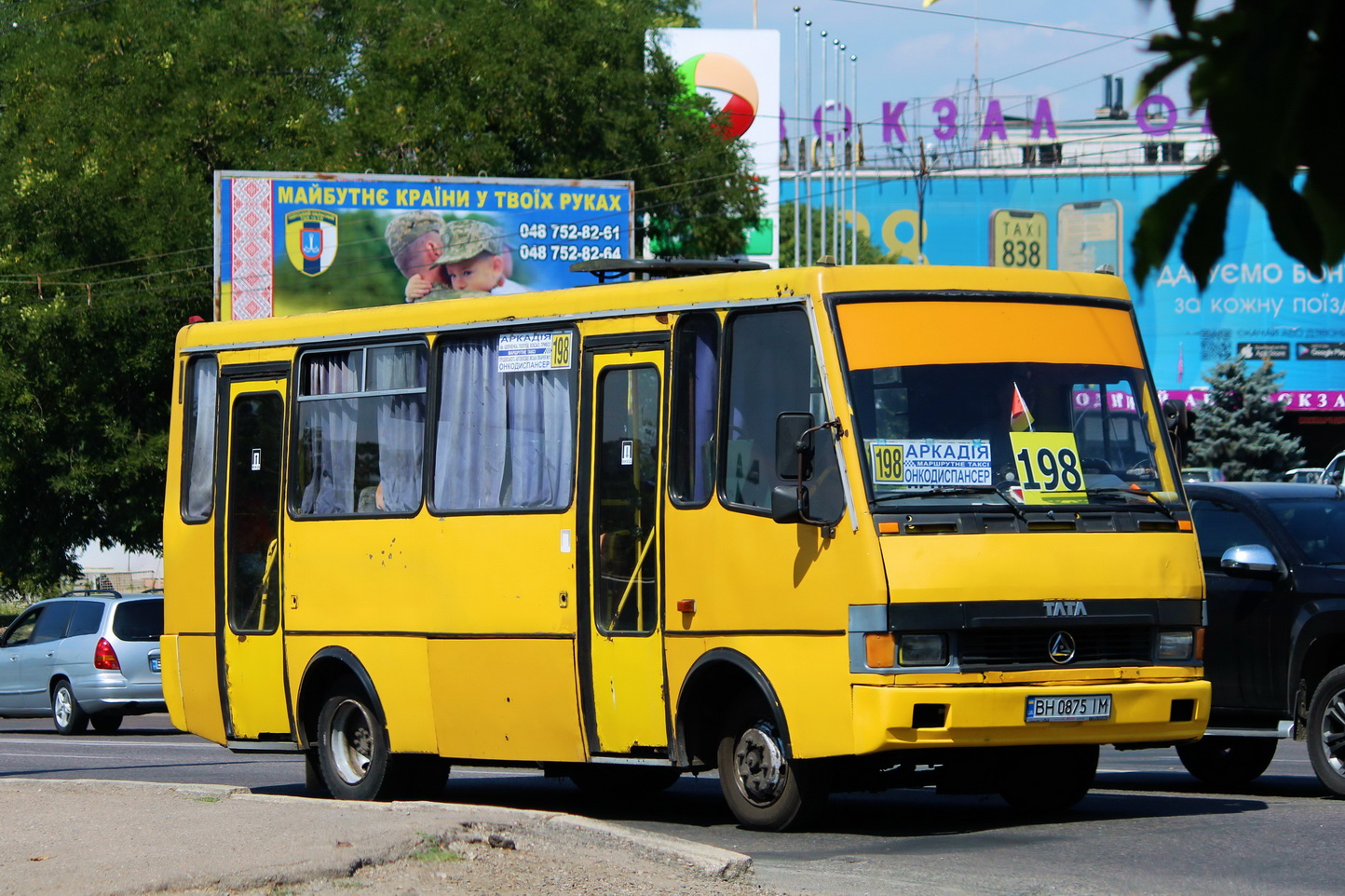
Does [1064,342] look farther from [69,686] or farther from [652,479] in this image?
[69,686]

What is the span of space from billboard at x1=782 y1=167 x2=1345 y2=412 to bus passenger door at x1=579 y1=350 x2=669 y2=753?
6769cm

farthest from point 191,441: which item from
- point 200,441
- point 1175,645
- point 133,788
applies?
point 1175,645

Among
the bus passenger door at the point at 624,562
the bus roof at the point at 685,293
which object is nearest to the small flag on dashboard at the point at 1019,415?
the bus roof at the point at 685,293

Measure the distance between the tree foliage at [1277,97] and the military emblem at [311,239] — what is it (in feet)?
111

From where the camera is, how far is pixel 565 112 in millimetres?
40094

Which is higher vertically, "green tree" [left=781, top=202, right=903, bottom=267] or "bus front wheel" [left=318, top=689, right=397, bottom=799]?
"green tree" [left=781, top=202, right=903, bottom=267]

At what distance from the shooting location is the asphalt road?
7.73 metres

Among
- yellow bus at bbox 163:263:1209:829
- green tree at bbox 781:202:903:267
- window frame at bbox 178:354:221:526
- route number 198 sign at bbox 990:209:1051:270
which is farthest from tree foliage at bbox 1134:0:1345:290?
route number 198 sign at bbox 990:209:1051:270

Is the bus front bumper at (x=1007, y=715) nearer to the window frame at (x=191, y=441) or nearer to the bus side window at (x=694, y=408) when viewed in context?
the bus side window at (x=694, y=408)

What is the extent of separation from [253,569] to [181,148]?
92.8ft

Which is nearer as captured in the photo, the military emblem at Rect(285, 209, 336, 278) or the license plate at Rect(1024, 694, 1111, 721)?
the license plate at Rect(1024, 694, 1111, 721)

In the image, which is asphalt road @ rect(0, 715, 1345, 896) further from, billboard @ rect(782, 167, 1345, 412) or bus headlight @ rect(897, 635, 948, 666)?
billboard @ rect(782, 167, 1345, 412)

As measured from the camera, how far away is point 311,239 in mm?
35531

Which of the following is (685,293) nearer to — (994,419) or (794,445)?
(794,445)
